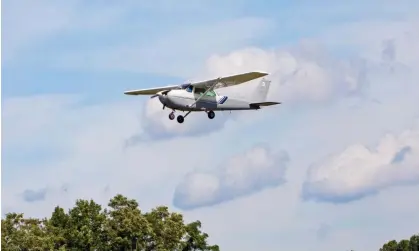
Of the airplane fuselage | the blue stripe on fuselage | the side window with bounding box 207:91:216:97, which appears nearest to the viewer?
the airplane fuselage

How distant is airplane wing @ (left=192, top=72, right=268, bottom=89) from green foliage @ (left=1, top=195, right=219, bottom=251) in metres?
26.8

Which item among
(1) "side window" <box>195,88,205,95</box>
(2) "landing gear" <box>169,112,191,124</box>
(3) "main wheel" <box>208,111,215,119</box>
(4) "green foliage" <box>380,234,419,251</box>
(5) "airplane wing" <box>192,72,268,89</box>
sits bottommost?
(2) "landing gear" <box>169,112,191,124</box>

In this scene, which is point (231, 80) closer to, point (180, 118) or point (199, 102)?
point (199, 102)

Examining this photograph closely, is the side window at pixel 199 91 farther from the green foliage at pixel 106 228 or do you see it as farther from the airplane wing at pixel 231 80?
the green foliage at pixel 106 228

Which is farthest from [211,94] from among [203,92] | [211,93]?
[203,92]

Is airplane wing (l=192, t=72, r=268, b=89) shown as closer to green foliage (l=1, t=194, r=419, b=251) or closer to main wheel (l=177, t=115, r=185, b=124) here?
main wheel (l=177, t=115, r=185, b=124)

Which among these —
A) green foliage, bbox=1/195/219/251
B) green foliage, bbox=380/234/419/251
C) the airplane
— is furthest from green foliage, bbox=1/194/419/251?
green foliage, bbox=380/234/419/251

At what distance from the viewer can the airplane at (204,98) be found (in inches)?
2766

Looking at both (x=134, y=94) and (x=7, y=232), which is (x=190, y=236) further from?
(x=134, y=94)

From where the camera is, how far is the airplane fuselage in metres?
70.2

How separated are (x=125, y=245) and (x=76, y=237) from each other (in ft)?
19.3

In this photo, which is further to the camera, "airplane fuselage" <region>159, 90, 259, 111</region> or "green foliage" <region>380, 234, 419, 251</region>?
"green foliage" <region>380, 234, 419, 251</region>

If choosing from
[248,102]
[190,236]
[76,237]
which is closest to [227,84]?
[248,102]

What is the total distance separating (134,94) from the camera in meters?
81.1
